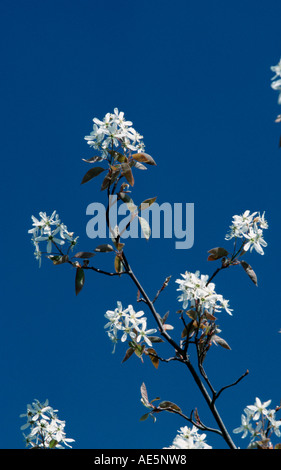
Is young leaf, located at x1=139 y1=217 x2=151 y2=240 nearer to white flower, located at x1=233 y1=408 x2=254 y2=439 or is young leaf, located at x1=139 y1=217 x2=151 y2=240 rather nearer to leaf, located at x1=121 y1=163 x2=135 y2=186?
leaf, located at x1=121 y1=163 x2=135 y2=186

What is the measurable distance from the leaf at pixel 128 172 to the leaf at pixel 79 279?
1.70 ft

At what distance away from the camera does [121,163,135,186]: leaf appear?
231 cm

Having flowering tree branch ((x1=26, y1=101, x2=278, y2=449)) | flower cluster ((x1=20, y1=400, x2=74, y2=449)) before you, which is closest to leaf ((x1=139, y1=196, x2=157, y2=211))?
flowering tree branch ((x1=26, y1=101, x2=278, y2=449))

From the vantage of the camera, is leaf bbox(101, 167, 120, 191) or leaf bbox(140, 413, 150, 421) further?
leaf bbox(101, 167, 120, 191)

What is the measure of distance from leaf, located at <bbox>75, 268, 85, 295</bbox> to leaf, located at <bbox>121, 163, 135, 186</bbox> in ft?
1.70

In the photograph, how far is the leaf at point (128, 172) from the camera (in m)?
2.31

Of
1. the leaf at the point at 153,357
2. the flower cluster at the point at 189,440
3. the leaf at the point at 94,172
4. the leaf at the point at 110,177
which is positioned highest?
the leaf at the point at 94,172

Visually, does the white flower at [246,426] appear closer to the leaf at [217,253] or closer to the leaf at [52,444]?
the leaf at [217,253]

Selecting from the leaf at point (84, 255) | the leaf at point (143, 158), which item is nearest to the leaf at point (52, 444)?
the leaf at point (84, 255)

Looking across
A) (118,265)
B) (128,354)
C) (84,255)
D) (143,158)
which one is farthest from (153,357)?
(143,158)

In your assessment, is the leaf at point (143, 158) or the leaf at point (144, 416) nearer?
the leaf at point (144, 416)

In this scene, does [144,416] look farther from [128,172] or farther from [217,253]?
[128,172]

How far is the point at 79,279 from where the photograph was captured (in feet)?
7.59
